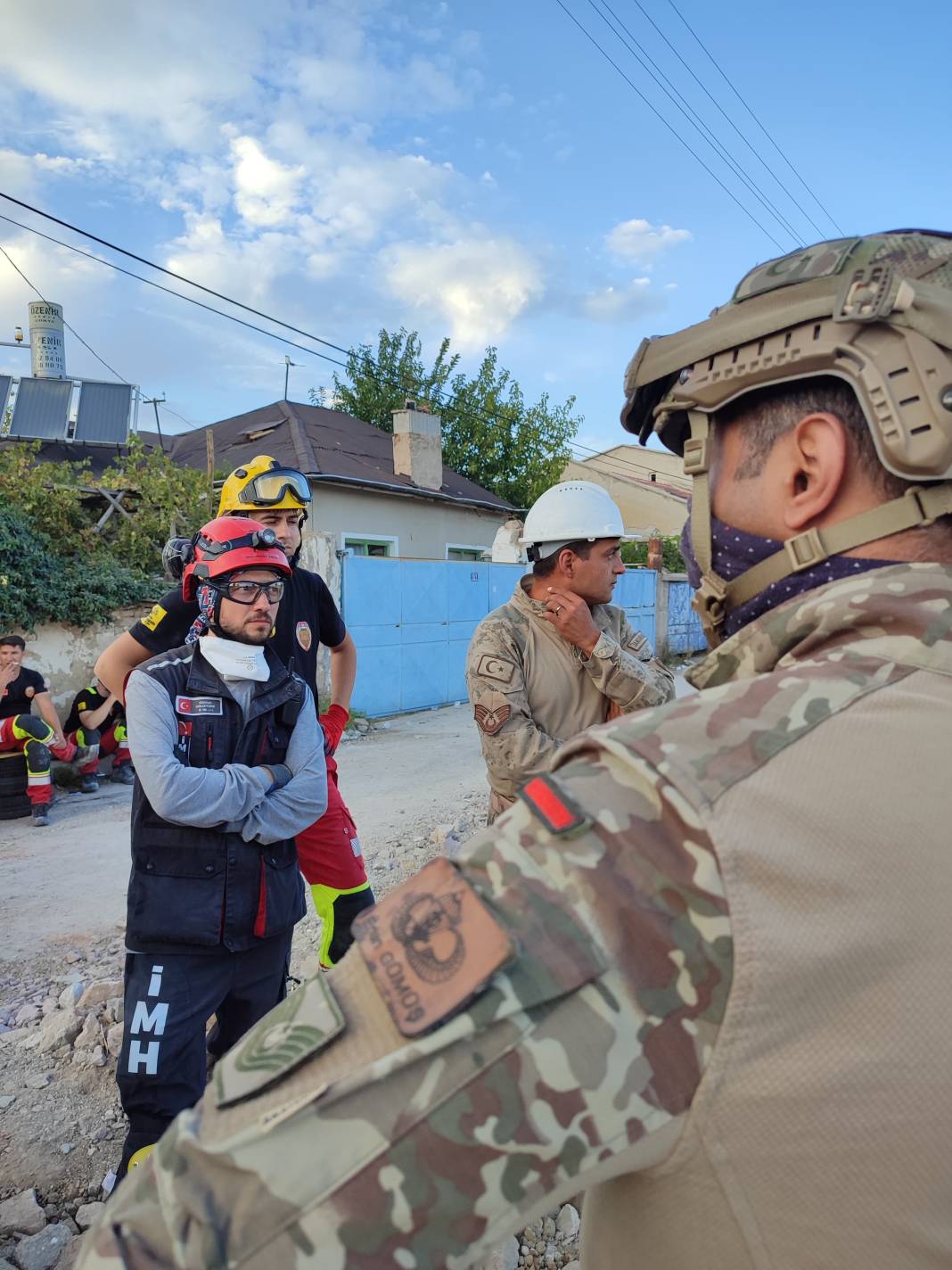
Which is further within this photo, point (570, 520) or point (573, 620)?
point (570, 520)

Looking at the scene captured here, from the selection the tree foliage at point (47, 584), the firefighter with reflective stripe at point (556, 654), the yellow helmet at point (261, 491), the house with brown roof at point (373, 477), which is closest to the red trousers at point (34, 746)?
the tree foliage at point (47, 584)

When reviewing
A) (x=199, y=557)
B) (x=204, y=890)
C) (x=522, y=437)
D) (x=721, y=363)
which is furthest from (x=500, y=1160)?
(x=522, y=437)

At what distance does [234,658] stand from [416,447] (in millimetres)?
14167

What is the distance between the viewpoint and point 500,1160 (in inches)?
24.7

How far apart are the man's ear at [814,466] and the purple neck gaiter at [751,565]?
49 millimetres

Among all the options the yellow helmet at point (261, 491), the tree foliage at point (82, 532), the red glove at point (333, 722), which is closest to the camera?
the yellow helmet at point (261, 491)

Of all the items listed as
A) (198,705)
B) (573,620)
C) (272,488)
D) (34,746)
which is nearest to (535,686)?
(573,620)

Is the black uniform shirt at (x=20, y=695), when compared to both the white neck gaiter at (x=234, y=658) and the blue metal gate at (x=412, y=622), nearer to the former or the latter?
the blue metal gate at (x=412, y=622)

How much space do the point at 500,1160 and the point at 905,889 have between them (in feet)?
1.27

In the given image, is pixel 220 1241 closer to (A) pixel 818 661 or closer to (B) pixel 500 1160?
(B) pixel 500 1160

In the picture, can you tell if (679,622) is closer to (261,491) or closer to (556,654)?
(261,491)

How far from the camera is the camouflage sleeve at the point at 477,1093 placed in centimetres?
62

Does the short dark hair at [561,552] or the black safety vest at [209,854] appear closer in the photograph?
the black safety vest at [209,854]

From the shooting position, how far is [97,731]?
763 cm
